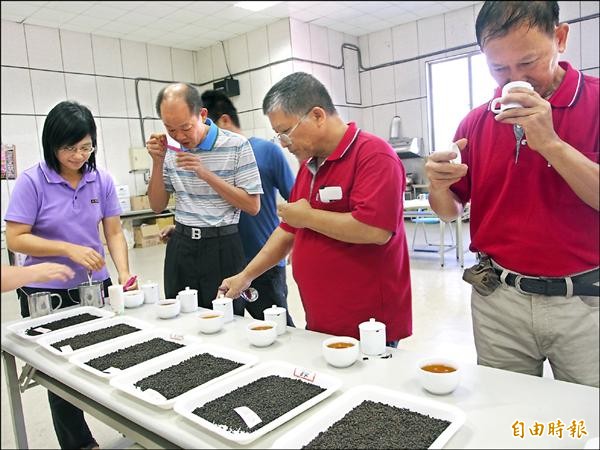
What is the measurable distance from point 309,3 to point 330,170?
803 mm

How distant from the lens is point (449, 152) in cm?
77

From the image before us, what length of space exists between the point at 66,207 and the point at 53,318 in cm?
38

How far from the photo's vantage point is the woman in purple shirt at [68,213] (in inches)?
53.2

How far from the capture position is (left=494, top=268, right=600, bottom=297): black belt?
75 centimetres

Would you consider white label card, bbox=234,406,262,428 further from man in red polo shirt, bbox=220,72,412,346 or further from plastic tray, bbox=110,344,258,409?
man in red polo shirt, bbox=220,72,412,346

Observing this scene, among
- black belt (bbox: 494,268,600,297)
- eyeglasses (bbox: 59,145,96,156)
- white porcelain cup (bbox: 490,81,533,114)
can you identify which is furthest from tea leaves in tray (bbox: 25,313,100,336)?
white porcelain cup (bbox: 490,81,533,114)

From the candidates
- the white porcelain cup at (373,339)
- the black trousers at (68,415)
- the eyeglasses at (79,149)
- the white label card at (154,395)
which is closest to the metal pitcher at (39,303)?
the black trousers at (68,415)

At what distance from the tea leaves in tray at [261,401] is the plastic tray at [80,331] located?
55 centimetres

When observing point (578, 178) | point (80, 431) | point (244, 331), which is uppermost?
point (578, 178)

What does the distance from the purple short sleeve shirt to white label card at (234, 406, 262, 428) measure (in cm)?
87

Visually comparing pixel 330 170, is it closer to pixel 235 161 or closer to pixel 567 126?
pixel 235 161

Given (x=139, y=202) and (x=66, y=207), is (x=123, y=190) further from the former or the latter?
(x=66, y=207)

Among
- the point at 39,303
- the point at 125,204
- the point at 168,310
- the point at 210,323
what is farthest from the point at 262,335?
the point at 39,303

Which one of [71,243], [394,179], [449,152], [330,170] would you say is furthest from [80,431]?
[449,152]
